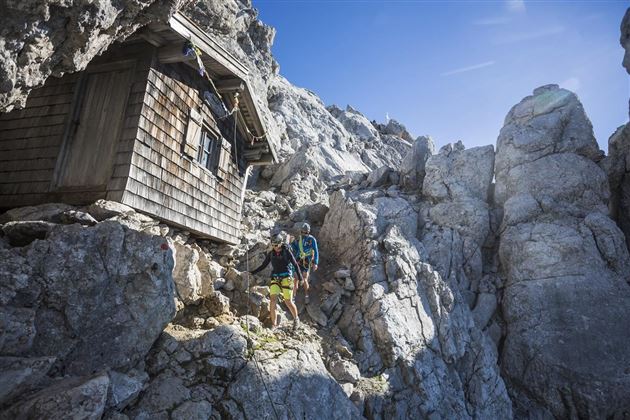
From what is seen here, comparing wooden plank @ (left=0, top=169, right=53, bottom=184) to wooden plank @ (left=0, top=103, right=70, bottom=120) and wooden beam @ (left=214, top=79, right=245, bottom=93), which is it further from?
wooden beam @ (left=214, top=79, right=245, bottom=93)

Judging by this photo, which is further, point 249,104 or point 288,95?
point 288,95

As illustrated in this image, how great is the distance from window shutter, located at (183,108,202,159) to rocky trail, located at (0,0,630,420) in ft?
7.72

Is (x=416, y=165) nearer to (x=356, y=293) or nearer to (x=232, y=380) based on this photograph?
(x=356, y=293)

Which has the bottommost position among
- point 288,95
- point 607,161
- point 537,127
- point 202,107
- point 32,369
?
point 32,369

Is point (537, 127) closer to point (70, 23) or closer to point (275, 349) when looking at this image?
point (275, 349)

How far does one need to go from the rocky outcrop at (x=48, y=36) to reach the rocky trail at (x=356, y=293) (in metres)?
0.05

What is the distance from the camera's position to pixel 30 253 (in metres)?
5.51

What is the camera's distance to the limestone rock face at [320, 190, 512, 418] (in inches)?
390

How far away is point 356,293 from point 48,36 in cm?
1053

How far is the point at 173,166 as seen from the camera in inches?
363

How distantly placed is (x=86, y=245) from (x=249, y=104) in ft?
26.1

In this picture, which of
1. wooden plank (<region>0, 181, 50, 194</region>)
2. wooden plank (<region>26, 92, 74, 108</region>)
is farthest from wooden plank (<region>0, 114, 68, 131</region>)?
wooden plank (<region>0, 181, 50, 194</region>)

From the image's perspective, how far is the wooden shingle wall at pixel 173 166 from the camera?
27.0 ft

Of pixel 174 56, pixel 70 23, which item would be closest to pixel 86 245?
pixel 70 23
